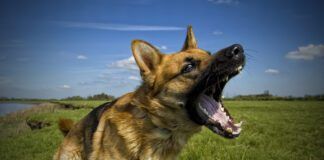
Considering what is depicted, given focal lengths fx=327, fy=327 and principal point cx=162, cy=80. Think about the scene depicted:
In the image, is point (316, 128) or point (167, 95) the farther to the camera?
point (316, 128)

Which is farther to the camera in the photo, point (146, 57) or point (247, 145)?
point (247, 145)

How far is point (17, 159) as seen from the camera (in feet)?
33.4

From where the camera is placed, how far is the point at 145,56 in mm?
Answer: 5438

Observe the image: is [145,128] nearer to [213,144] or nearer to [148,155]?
[148,155]

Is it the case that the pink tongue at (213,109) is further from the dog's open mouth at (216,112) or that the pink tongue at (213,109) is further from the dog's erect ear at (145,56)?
the dog's erect ear at (145,56)

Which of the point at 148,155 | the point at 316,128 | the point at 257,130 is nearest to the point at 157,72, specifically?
the point at 148,155

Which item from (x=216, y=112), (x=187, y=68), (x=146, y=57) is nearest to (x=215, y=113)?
(x=216, y=112)

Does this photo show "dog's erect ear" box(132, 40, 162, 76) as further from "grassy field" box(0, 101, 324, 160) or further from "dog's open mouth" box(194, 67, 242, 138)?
"grassy field" box(0, 101, 324, 160)

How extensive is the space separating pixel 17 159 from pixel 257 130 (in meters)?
8.41

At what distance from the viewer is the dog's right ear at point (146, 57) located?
5262mm

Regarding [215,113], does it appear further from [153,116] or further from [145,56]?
[145,56]

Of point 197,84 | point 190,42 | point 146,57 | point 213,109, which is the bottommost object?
point 213,109

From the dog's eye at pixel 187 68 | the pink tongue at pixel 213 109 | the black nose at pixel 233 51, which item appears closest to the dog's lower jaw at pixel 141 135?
the pink tongue at pixel 213 109

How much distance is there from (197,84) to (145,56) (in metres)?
1.02
